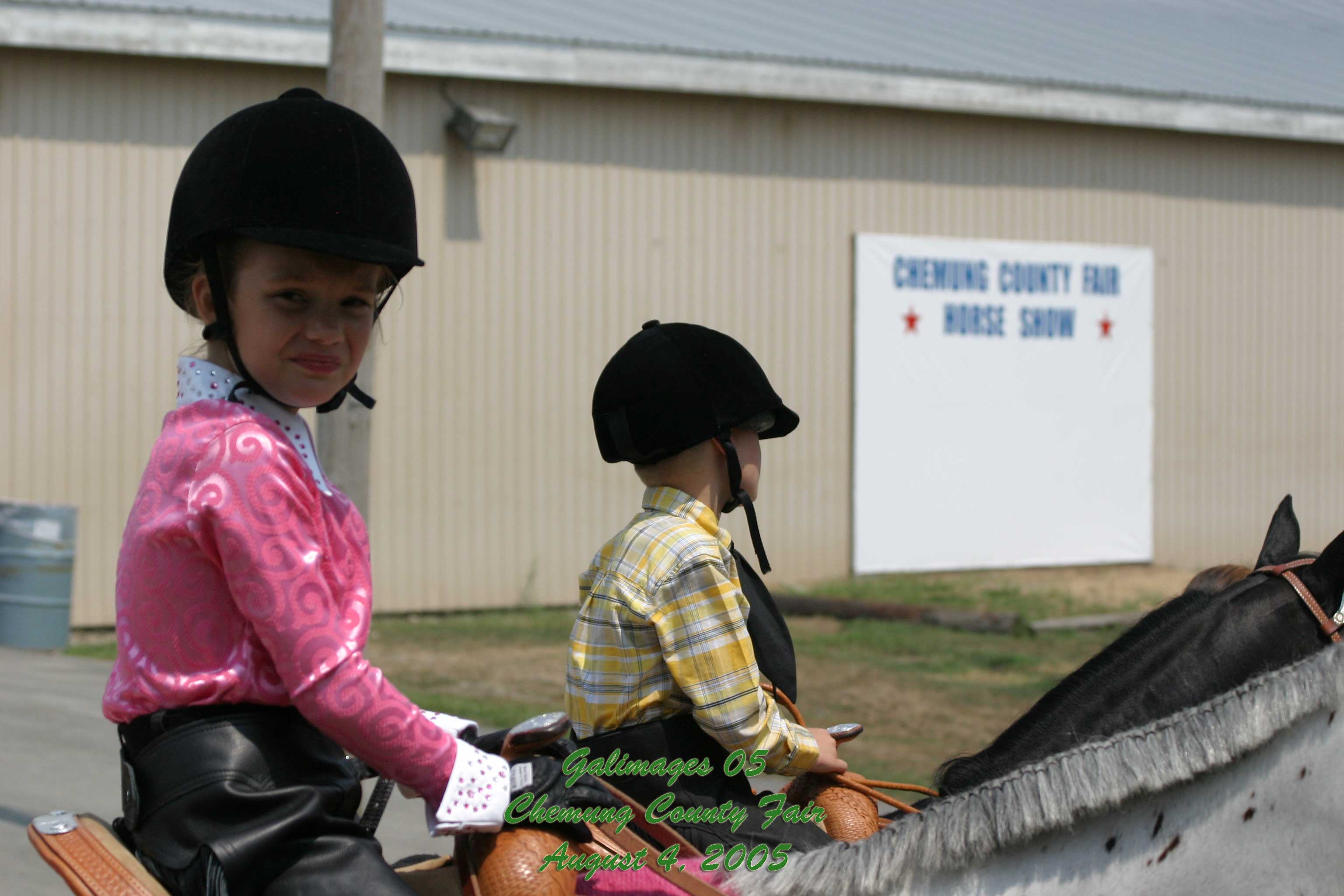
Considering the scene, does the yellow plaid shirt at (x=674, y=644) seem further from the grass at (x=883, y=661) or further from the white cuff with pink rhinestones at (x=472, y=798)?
the grass at (x=883, y=661)

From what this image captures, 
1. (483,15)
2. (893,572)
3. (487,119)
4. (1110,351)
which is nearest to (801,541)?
(893,572)

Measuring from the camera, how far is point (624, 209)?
1213 centimetres

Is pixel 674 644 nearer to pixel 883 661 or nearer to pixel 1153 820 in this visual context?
pixel 1153 820

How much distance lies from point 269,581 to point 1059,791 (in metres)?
A: 1.10

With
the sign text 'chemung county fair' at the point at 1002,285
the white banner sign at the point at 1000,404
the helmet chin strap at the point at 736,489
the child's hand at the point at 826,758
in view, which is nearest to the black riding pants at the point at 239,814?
the child's hand at the point at 826,758

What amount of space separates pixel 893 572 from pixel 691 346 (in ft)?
36.6

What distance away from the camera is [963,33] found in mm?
15258

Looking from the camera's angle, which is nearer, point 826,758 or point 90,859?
point 90,859

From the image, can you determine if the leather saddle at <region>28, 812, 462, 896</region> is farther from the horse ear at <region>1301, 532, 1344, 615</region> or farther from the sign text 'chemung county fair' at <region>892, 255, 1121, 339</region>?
the sign text 'chemung county fair' at <region>892, 255, 1121, 339</region>

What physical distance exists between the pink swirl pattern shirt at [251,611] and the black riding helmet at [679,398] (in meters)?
0.76

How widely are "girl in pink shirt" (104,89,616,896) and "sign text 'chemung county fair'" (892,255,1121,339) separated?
11678 mm

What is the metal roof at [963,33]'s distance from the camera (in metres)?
11.7

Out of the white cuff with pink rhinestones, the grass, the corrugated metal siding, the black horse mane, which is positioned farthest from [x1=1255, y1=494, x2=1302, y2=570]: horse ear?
the corrugated metal siding

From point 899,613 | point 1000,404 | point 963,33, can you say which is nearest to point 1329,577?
point 899,613
